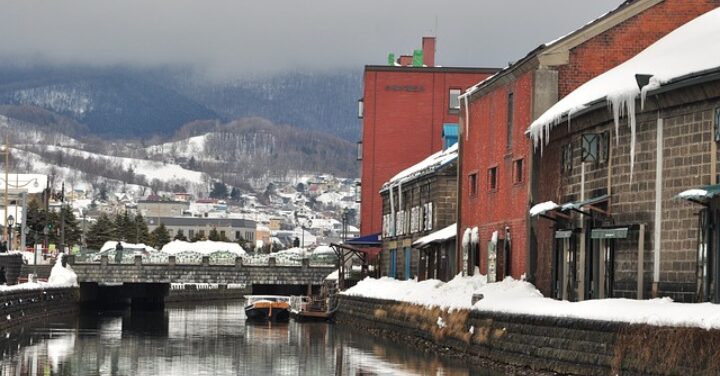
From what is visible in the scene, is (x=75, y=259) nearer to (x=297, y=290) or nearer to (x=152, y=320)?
(x=152, y=320)

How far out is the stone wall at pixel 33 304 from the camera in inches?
2697

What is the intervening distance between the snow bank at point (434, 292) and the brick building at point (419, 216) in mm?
2050

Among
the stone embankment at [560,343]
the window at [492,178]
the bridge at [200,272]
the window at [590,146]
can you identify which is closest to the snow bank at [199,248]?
the bridge at [200,272]

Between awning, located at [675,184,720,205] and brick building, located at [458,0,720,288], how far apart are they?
15.2 meters

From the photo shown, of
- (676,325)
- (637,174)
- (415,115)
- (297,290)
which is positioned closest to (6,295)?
(637,174)

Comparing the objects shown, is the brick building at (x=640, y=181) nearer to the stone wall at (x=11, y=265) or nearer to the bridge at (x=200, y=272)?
the stone wall at (x=11, y=265)

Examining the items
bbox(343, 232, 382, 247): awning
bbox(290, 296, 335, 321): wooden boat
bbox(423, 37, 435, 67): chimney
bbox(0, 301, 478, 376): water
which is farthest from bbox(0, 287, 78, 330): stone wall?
bbox(423, 37, 435, 67): chimney

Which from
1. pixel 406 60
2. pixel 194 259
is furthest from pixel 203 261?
pixel 406 60

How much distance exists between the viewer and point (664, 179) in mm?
38625

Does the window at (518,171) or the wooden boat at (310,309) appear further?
the wooden boat at (310,309)

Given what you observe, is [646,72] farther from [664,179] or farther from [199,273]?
[199,273]

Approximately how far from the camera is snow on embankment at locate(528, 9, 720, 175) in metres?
38.2

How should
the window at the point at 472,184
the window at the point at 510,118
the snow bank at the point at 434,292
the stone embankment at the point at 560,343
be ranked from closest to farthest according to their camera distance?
the stone embankment at the point at 560,343
the snow bank at the point at 434,292
the window at the point at 510,118
the window at the point at 472,184

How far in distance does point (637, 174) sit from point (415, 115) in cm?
7783
